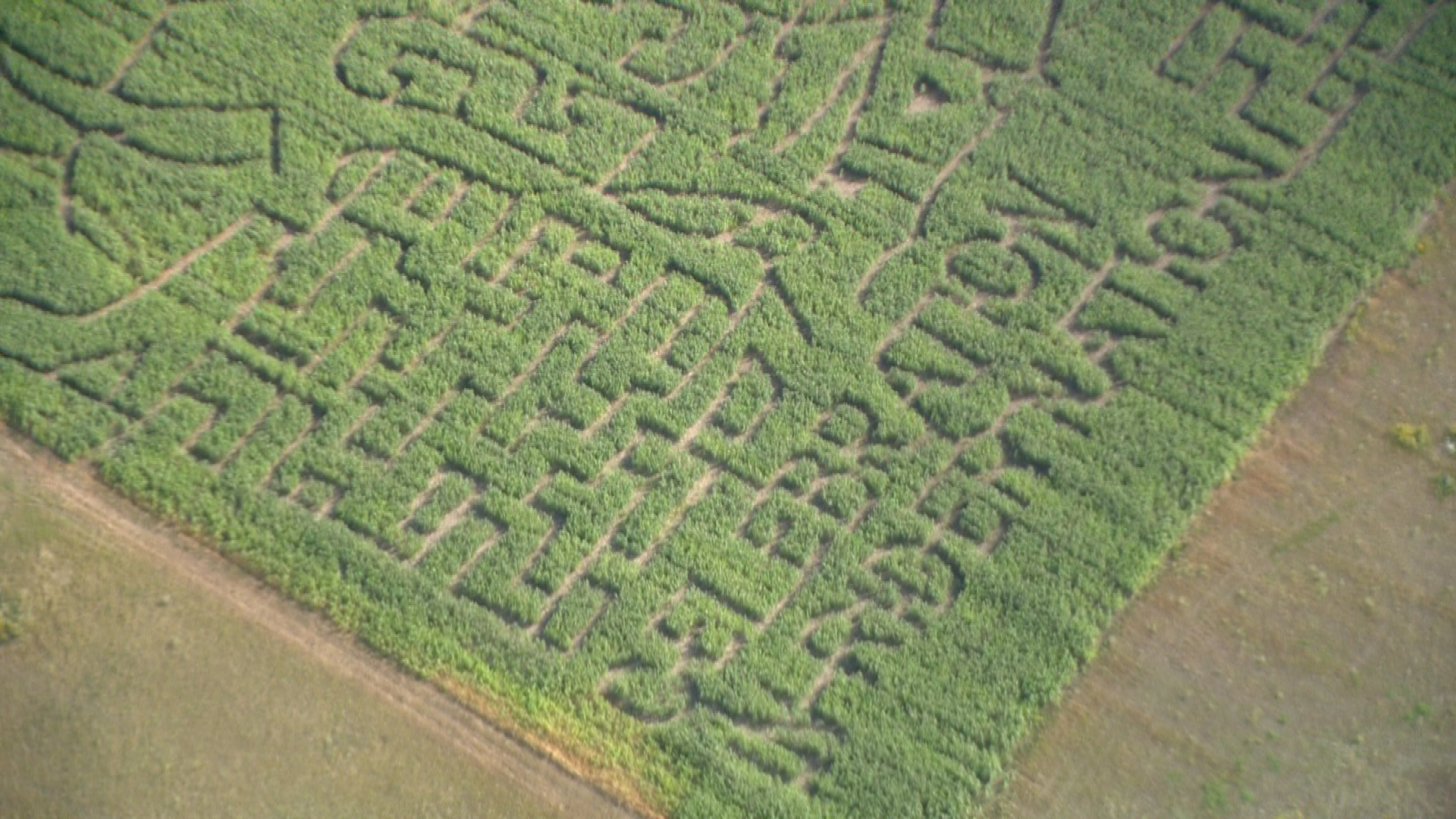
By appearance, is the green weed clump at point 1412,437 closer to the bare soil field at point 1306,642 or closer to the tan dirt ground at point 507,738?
the bare soil field at point 1306,642

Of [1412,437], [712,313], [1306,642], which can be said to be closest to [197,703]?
[712,313]

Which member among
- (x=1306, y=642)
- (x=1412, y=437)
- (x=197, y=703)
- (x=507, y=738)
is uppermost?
(x=1412, y=437)

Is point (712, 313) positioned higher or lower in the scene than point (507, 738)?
higher

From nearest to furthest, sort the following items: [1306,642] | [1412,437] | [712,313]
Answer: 1. [1306,642]
2. [1412,437]
3. [712,313]

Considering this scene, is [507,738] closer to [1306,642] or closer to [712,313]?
[712,313]

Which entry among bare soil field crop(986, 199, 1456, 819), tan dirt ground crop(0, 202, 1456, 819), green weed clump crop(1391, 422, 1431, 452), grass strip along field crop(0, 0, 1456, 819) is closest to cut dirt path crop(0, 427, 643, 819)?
tan dirt ground crop(0, 202, 1456, 819)
